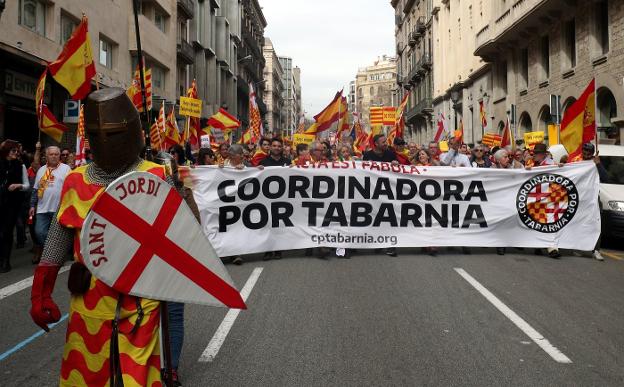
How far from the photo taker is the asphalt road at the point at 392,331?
436cm

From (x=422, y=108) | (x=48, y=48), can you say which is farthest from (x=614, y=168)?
(x=422, y=108)

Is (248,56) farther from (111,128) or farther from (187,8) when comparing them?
(111,128)

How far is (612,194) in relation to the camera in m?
11.4

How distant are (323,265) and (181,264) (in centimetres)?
647

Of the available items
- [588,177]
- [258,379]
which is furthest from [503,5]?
[258,379]

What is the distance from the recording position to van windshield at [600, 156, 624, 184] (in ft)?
39.7

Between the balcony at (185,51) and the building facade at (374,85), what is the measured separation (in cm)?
12248

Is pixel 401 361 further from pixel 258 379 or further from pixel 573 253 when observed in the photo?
pixel 573 253

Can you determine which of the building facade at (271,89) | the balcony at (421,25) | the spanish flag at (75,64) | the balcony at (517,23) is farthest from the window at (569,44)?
the building facade at (271,89)

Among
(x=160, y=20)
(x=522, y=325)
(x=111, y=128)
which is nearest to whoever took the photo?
(x=111, y=128)

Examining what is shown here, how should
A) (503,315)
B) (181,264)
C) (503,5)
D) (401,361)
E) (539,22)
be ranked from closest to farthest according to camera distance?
1. (181,264)
2. (401,361)
3. (503,315)
4. (539,22)
5. (503,5)

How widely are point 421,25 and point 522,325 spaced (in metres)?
56.9

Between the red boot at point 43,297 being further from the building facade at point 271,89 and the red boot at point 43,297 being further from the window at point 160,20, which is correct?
the building facade at point 271,89

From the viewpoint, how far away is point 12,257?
411 inches
